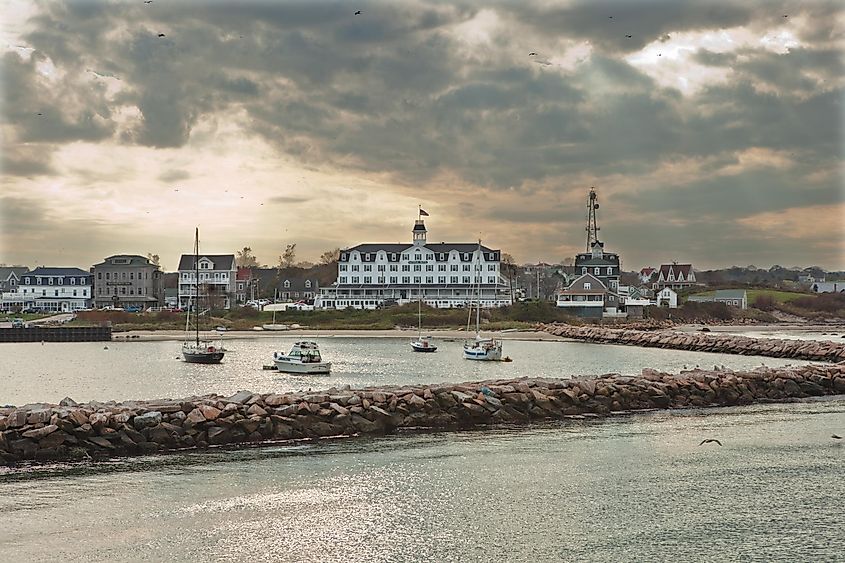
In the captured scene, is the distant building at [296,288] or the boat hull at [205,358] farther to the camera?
the distant building at [296,288]

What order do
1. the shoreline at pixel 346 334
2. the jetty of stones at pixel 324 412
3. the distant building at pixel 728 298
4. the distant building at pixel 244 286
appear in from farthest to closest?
1. the distant building at pixel 244 286
2. the distant building at pixel 728 298
3. the shoreline at pixel 346 334
4. the jetty of stones at pixel 324 412

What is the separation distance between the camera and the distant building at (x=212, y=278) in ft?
381

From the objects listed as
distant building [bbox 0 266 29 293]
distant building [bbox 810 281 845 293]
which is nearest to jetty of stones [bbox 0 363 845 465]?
distant building [bbox 0 266 29 293]

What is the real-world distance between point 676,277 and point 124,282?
85.9 meters

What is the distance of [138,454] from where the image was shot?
59.7ft

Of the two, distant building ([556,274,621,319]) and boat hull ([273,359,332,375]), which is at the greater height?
distant building ([556,274,621,319])

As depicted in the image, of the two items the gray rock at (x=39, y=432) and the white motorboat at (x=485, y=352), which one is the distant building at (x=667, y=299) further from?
the gray rock at (x=39, y=432)

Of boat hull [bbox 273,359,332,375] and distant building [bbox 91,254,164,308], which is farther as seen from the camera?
distant building [bbox 91,254,164,308]

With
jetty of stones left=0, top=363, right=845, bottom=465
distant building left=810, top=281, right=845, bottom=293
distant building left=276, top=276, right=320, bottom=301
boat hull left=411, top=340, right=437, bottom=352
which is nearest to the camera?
jetty of stones left=0, top=363, right=845, bottom=465

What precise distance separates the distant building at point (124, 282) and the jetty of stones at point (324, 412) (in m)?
99.1

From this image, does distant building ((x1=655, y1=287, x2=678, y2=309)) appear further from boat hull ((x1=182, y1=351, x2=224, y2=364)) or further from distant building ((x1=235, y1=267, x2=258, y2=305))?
boat hull ((x1=182, y1=351, x2=224, y2=364))

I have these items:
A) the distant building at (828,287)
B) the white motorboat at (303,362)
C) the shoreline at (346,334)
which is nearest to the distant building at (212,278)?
the shoreline at (346,334)

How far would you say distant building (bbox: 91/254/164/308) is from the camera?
118m

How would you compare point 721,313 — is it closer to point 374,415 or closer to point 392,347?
point 392,347
